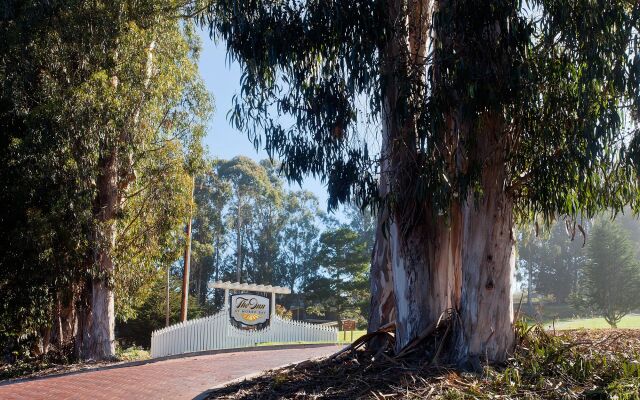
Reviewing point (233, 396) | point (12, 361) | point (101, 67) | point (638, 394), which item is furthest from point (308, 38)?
point (12, 361)

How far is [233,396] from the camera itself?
9.29 meters

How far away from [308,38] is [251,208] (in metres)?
45.1

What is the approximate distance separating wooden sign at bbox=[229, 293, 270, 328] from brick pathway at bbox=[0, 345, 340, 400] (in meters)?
8.06

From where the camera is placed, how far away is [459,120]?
29.9 feet

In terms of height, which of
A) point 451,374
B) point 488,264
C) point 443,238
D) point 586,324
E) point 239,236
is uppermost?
point 239,236

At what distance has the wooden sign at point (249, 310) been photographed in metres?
23.9

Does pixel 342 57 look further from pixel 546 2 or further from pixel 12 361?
pixel 12 361

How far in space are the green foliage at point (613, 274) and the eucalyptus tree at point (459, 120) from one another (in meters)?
39.3

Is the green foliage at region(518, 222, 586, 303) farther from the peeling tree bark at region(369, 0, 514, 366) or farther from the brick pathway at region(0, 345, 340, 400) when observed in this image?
the peeling tree bark at region(369, 0, 514, 366)

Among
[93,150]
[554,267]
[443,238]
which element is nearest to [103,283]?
[93,150]

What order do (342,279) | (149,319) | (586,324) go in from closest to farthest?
(149,319) → (586,324) → (342,279)

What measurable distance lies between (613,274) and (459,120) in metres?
41.5

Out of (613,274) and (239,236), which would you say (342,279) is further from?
(613,274)

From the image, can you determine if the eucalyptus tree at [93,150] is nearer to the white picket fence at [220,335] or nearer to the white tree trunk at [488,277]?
the white picket fence at [220,335]
